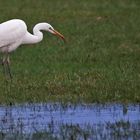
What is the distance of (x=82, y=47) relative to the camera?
22.7 metres

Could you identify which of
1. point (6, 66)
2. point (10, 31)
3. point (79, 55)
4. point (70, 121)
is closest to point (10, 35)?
point (10, 31)

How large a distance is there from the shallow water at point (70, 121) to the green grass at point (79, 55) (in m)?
0.65

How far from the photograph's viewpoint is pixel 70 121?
42.7 feet

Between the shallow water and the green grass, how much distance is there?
65 centimetres

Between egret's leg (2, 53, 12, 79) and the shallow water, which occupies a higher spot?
egret's leg (2, 53, 12, 79)

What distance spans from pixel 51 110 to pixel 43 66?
19.0 ft

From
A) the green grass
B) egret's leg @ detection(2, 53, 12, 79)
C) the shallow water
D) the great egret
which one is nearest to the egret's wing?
the great egret

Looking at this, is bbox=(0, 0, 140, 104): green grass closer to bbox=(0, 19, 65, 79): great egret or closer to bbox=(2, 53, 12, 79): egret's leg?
bbox=(2, 53, 12, 79): egret's leg

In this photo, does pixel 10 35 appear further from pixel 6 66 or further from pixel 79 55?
pixel 79 55

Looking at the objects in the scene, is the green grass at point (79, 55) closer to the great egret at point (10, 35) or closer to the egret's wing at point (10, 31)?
the great egret at point (10, 35)

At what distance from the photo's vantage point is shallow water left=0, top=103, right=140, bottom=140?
11.8 metres

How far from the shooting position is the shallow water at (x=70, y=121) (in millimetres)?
11750

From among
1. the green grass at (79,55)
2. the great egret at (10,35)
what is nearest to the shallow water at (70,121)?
the green grass at (79,55)

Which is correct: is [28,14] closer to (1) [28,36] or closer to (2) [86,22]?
(2) [86,22]
